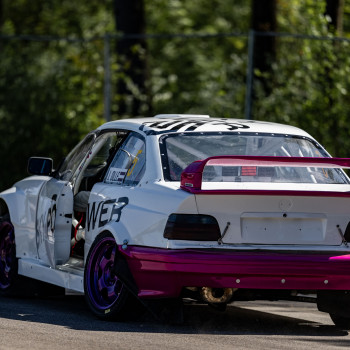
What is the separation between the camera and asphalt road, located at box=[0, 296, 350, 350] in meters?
7.52

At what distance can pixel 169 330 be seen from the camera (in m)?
8.16

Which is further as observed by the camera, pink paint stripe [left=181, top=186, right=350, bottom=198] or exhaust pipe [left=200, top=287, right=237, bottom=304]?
exhaust pipe [left=200, top=287, right=237, bottom=304]

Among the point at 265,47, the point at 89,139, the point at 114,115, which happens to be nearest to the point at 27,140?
the point at 114,115

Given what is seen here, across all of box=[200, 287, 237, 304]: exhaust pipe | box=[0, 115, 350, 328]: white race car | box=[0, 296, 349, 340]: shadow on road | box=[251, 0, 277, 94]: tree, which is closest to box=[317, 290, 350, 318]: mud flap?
A: box=[0, 115, 350, 328]: white race car

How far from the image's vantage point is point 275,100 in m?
16.3

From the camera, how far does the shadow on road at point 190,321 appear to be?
8.27 m

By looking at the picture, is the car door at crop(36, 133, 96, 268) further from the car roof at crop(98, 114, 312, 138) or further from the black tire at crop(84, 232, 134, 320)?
the black tire at crop(84, 232, 134, 320)

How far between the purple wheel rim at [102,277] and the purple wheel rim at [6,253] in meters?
1.83

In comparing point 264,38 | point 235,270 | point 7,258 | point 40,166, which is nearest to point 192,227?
point 235,270

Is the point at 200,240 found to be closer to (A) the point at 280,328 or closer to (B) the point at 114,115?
(A) the point at 280,328

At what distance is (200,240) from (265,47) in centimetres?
1039

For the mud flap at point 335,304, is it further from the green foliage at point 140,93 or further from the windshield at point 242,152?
the green foliage at point 140,93

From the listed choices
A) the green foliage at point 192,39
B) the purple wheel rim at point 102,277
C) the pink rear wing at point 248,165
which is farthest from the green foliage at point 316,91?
the green foliage at point 192,39

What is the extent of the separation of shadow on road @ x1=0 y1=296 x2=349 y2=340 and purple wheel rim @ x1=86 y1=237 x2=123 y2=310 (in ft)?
0.54
